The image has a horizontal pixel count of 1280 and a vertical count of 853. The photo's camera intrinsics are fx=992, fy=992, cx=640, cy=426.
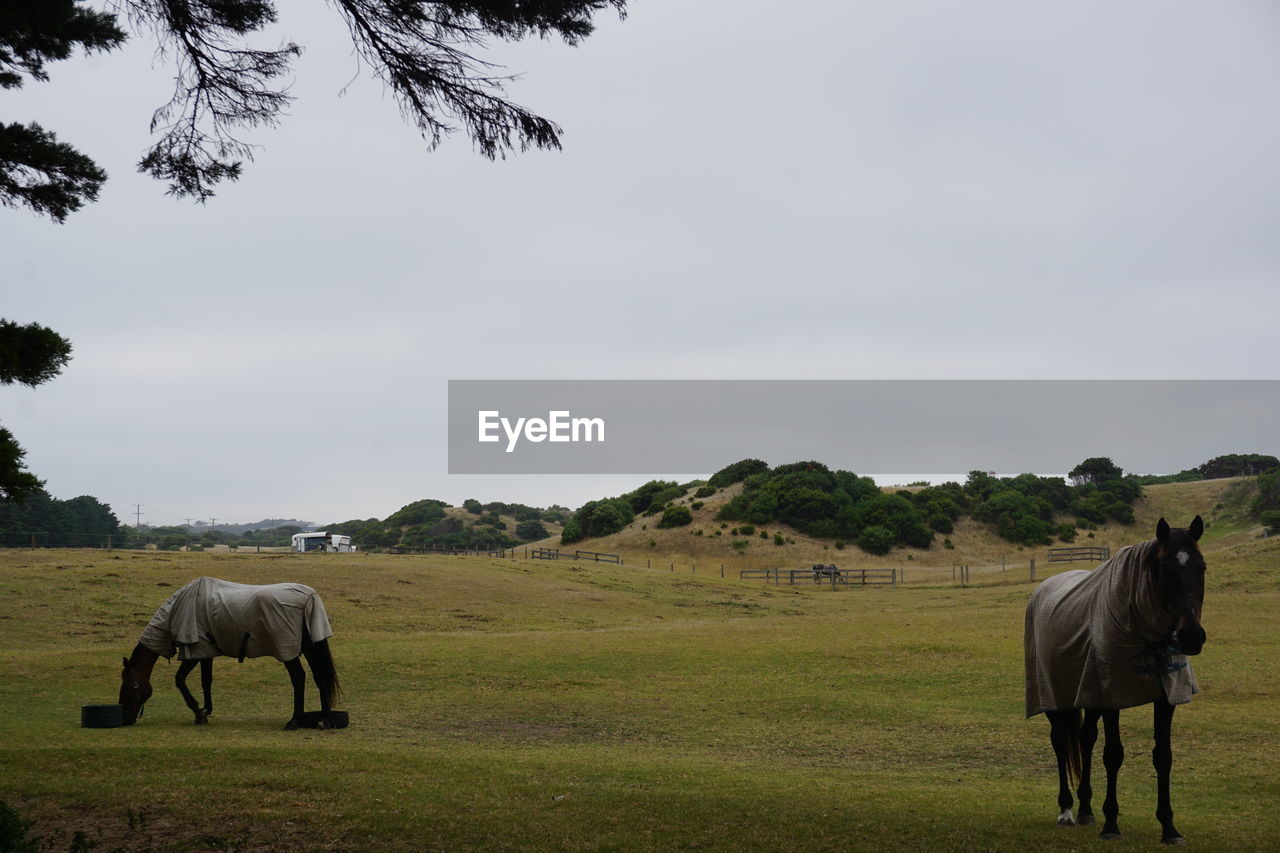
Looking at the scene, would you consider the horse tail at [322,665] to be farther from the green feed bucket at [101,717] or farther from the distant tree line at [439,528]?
the distant tree line at [439,528]

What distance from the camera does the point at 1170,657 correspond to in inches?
299

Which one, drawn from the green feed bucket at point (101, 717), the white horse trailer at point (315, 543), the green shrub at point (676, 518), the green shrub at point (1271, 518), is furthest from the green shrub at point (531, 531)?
the green feed bucket at point (101, 717)

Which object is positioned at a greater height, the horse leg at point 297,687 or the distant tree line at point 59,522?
the distant tree line at point 59,522

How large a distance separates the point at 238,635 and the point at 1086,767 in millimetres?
11502

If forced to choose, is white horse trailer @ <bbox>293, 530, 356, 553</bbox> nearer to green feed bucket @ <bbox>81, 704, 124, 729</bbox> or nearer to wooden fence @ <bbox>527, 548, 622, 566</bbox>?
wooden fence @ <bbox>527, 548, 622, 566</bbox>

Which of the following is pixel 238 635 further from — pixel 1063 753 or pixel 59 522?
pixel 59 522

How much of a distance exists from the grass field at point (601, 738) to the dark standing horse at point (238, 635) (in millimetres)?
777

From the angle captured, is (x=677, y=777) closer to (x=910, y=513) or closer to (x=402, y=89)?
(x=402, y=89)

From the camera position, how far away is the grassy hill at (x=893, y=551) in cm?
7938

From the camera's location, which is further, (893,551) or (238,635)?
(893,551)

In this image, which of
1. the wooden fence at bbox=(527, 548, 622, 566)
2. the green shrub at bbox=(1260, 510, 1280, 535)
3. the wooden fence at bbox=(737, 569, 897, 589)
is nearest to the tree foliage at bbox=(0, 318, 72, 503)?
the wooden fence at bbox=(737, 569, 897, 589)

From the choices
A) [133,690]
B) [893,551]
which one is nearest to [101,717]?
[133,690]

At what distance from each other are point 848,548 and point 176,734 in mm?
73593

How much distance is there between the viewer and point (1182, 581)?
7.18 meters
